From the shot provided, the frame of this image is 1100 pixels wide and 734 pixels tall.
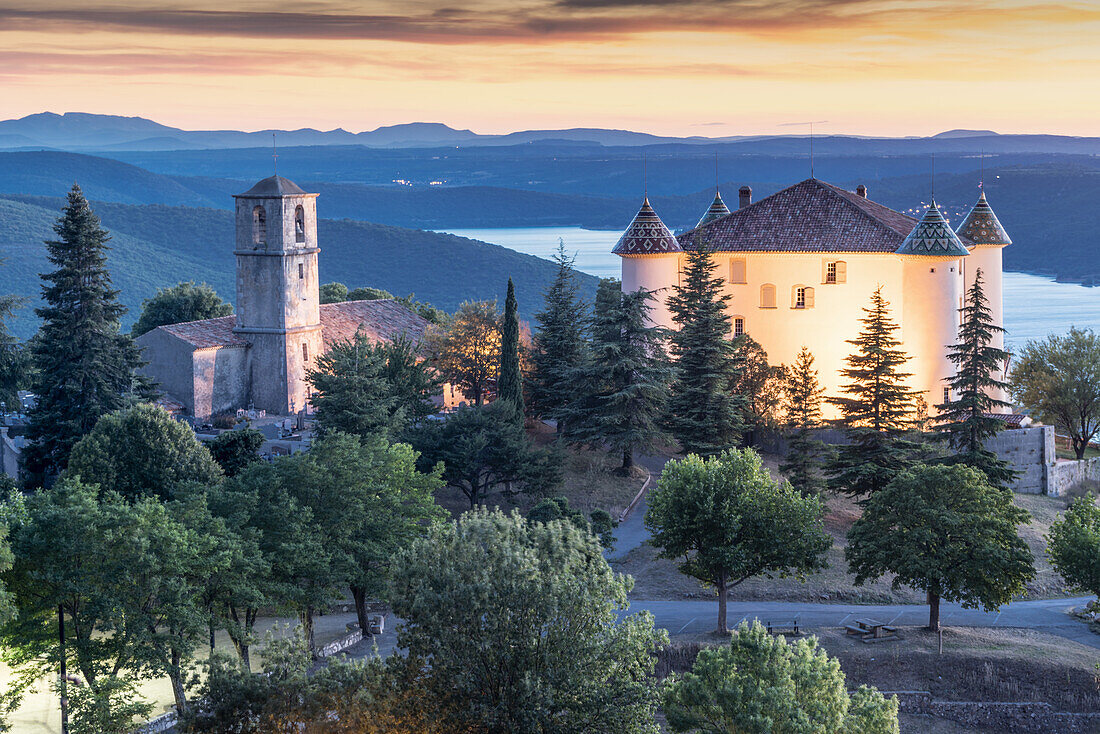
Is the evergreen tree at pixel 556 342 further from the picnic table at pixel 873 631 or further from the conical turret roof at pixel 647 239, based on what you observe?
the picnic table at pixel 873 631

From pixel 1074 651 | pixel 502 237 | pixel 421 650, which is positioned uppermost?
pixel 502 237

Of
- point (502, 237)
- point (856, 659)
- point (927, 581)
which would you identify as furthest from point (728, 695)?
point (502, 237)

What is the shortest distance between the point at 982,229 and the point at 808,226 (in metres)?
8.24

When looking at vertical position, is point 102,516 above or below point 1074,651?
above

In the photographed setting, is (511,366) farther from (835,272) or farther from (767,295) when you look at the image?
(835,272)

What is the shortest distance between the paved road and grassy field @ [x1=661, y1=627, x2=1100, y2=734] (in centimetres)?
147

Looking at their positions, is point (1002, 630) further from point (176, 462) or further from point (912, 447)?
point (176, 462)

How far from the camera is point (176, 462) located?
39.8 m

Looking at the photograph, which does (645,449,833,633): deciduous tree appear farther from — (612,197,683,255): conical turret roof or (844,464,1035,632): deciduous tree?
(612,197,683,255): conical turret roof

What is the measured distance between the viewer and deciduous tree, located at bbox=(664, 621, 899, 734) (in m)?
22.9

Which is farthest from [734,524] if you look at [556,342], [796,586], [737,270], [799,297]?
[737,270]

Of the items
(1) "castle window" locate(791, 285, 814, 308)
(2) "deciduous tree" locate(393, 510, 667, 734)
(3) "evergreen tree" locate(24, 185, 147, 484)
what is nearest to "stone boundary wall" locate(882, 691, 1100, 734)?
(2) "deciduous tree" locate(393, 510, 667, 734)

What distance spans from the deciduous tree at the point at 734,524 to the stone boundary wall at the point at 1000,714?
4.42 meters

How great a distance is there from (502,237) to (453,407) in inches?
5283
